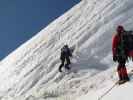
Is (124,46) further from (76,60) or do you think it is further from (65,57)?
(76,60)

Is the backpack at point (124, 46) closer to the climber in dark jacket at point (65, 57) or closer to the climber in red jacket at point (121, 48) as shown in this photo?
the climber in red jacket at point (121, 48)

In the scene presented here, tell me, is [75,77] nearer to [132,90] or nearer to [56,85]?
[56,85]

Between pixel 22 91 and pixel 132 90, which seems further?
pixel 22 91

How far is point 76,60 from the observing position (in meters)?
25.6

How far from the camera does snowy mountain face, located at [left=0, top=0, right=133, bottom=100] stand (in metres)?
19.9

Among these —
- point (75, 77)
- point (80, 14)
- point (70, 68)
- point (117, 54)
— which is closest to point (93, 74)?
point (75, 77)

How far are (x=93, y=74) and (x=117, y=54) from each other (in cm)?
865

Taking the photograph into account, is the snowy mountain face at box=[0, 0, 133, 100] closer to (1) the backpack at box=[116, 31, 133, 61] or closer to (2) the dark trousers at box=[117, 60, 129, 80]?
(2) the dark trousers at box=[117, 60, 129, 80]

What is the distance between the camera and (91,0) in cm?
4266

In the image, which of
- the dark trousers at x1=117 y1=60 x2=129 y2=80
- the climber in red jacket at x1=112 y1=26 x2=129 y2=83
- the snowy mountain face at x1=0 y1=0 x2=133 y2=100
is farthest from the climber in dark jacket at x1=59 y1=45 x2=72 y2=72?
the climber in red jacket at x1=112 y1=26 x2=129 y2=83

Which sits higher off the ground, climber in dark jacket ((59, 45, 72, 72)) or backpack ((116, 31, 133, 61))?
climber in dark jacket ((59, 45, 72, 72))

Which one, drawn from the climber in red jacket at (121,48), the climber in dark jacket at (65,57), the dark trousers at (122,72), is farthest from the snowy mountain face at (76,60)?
the climber in red jacket at (121,48)

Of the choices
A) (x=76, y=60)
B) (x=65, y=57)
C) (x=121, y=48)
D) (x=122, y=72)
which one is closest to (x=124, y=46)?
(x=121, y=48)

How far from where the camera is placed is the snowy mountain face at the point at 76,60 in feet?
65.4
